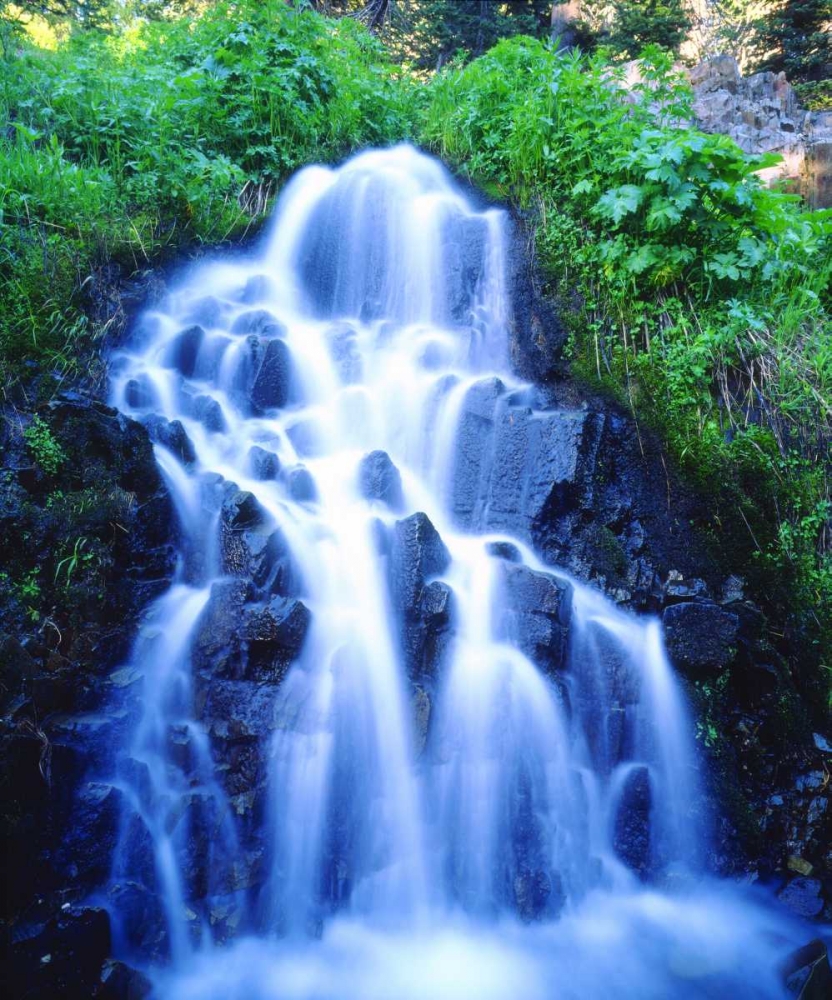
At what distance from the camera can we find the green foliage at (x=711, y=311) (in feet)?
13.9

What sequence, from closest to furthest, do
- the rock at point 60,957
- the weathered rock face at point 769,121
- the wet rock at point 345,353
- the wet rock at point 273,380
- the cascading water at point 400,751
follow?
the rock at point 60,957 < the cascading water at point 400,751 < the wet rock at point 273,380 < the wet rock at point 345,353 < the weathered rock face at point 769,121

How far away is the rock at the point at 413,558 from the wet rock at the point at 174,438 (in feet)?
4.99

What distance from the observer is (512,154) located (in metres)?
6.04

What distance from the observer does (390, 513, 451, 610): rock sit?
368 cm

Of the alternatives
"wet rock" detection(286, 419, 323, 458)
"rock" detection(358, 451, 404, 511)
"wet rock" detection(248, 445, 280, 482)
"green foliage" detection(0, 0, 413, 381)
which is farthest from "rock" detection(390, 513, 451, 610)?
"green foliage" detection(0, 0, 413, 381)

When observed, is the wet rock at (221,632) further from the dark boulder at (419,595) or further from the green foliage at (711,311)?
the green foliage at (711,311)

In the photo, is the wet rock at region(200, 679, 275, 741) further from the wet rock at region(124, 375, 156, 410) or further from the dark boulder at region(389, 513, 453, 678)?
the wet rock at region(124, 375, 156, 410)

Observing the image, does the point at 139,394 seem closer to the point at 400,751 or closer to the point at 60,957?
the point at 400,751

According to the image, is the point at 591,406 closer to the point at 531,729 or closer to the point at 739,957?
the point at 531,729

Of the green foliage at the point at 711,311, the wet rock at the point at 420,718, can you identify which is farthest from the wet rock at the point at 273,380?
the wet rock at the point at 420,718

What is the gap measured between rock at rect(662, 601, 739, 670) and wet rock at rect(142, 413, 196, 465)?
128 inches

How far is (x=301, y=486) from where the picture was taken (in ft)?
13.7

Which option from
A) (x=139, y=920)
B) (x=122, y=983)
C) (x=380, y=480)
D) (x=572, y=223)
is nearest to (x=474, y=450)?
(x=380, y=480)

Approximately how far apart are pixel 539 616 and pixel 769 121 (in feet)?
26.1
